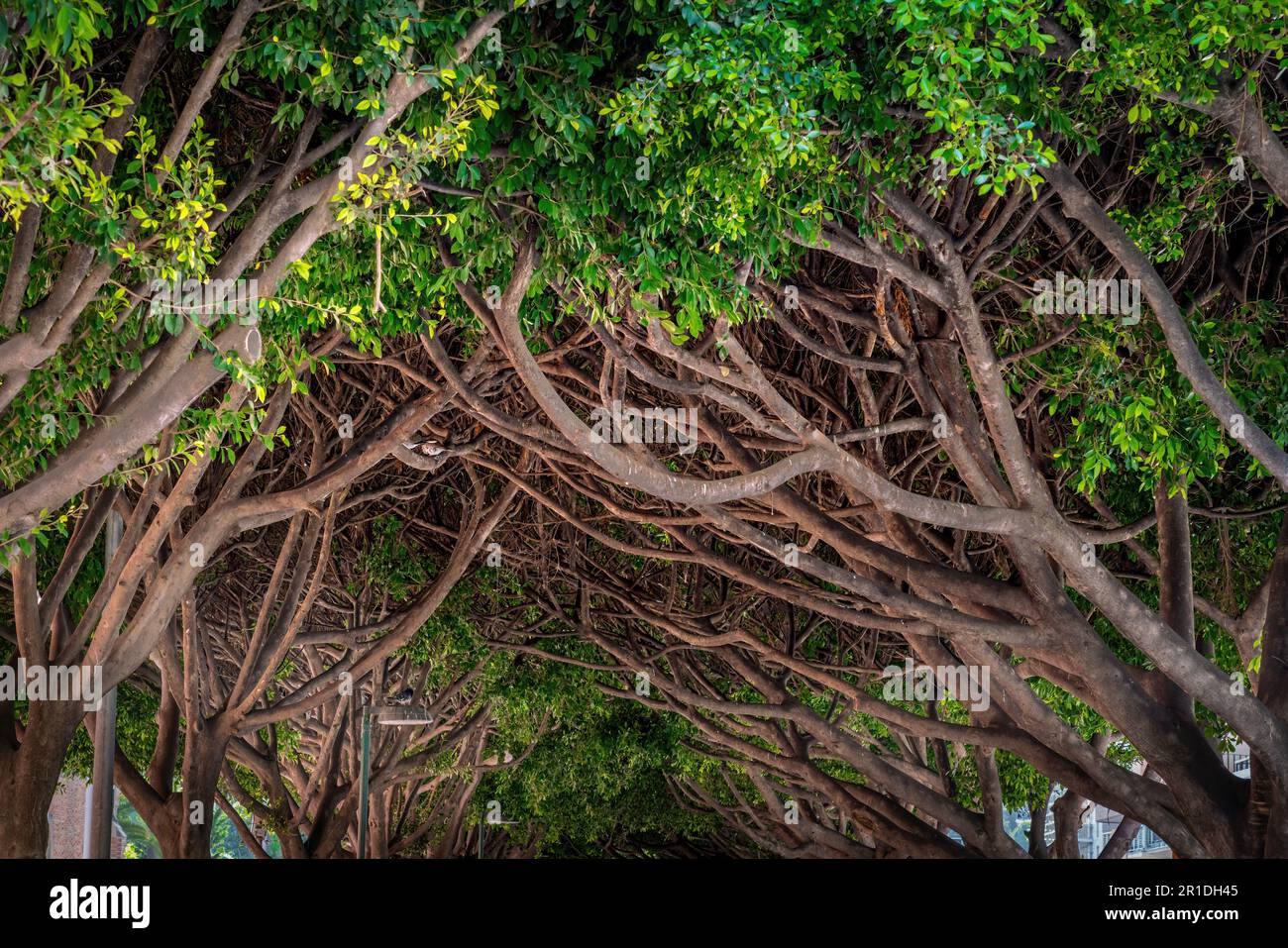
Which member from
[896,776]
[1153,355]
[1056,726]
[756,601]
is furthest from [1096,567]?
[756,601]

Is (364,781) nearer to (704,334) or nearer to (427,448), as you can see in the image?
(427,448)

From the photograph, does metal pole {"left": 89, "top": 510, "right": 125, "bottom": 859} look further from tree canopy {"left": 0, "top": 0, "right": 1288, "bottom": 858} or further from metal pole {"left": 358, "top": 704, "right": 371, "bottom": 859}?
metal pole {"left": 358, "top": 704, "right": 371, "bottom": 859}

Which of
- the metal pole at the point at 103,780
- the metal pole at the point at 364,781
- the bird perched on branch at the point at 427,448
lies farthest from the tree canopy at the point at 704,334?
the metal pole at the point at 103,780

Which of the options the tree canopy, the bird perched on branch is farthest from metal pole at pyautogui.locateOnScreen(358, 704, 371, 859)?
the bird perched on branch

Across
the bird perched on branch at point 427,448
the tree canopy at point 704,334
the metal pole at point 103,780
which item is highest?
the bird perched on branch at point 427,448

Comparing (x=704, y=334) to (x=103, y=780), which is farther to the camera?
(x=103, y=780)

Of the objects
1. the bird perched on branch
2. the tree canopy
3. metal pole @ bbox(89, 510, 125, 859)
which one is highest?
the bird perched on branch

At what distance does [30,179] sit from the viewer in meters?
5.35

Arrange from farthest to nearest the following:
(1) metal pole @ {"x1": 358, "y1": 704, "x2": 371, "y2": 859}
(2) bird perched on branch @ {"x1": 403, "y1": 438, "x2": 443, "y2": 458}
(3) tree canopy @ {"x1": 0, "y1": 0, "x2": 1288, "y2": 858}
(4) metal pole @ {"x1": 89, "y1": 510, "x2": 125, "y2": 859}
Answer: (1) metal pole @ {"x1": 358, "y1": 704, "x2": 371, "y2": 859}, (2) bird perched on branch @ {"x1": 403, "y1": 438, "x2": 443, "y2": 458}, (4) metal pole @ {"x1": 89, "y1": 510, "x2": 125, "y2": 859}, (3) tree canopy @ {"x1": 0, "y1": 0, "x2": 1288, "y2": 858}

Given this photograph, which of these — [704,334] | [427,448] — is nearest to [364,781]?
[427,448]

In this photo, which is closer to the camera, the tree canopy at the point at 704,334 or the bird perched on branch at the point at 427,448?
the tree canopy at the point at 704,334

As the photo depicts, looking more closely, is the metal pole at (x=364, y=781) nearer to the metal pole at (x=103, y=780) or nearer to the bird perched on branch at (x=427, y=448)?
the bird perched on branch at (x=427, y=448)

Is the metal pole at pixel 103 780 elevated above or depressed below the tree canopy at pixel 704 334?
below

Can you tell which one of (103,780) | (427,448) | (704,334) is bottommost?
(103,780)
